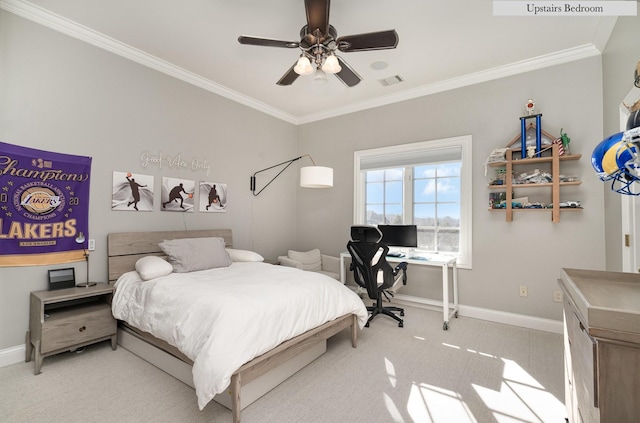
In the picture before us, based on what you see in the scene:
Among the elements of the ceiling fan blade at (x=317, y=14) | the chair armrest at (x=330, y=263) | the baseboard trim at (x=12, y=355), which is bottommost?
the baseboard trim at (x=12, y=355)

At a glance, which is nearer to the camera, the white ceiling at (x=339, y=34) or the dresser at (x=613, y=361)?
the dresser at (x=613, y=361)

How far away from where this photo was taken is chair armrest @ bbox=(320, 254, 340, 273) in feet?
14.5

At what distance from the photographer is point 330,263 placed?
4.49 metres

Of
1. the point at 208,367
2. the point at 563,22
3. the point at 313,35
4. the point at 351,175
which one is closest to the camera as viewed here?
the point at 208,367

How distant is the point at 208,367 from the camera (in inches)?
65.5

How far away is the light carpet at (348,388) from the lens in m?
1.84

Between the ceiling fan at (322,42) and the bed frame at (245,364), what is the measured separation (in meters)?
2.13

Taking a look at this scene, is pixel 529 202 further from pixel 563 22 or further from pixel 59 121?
pixel 59 121

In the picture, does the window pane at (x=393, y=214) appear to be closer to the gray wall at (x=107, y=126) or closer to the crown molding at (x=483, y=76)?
the crown molding at (x=483, y=76)

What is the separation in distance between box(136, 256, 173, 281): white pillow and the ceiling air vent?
10.9ft

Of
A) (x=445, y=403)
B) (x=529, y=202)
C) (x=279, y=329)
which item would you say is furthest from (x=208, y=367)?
(x=529, y=202)

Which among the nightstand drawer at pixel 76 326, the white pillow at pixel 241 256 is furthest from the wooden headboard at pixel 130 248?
the white pillow at pixel 241 256

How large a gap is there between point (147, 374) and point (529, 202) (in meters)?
4.07

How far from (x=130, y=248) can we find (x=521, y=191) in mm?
4316
